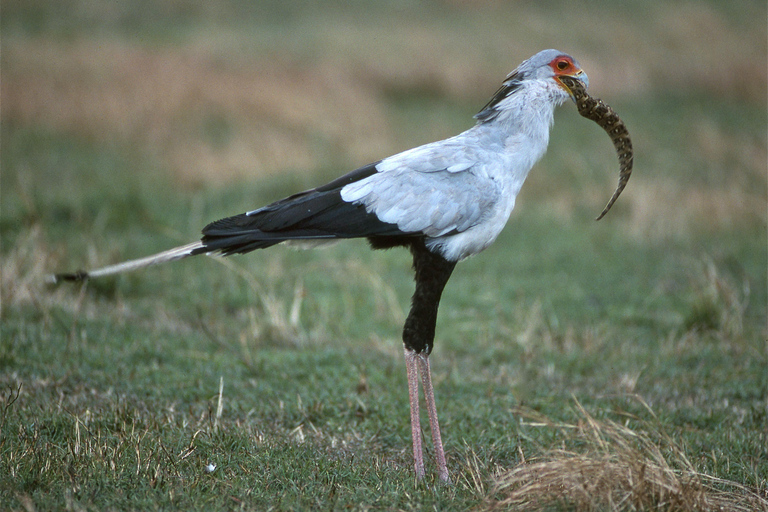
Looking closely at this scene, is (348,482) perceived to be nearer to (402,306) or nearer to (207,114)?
(402,306)

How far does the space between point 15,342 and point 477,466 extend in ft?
10.7

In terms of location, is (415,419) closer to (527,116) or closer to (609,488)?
(609,488)

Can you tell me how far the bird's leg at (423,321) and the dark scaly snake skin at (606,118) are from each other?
94 centimetres

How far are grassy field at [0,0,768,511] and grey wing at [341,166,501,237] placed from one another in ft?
3.59

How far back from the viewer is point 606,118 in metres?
4.16

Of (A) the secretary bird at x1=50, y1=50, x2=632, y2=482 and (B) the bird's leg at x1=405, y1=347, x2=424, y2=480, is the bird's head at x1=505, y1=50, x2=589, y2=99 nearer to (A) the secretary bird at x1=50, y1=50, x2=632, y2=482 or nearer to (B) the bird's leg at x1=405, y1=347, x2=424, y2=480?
(A) the secretary bird at x1=50, y1=50, x2=632, y2=482

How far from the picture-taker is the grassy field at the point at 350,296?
3.46 metres

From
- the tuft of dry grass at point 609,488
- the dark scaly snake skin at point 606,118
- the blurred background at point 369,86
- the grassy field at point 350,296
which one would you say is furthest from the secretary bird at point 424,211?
the blurred background at point 369,86

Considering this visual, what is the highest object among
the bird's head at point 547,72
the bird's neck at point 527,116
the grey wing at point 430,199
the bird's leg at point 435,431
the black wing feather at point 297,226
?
the bird's head at point 547,72

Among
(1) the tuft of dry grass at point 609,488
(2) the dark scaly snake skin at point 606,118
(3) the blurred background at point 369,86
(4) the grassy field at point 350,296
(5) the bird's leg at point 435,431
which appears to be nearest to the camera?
(1) the tuft of dry grass at point 609,488

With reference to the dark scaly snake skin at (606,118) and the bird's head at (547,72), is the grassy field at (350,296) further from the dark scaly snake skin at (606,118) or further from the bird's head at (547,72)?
the bird's head at (547,72)

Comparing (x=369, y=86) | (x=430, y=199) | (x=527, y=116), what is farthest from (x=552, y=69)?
(x=369, y=86)

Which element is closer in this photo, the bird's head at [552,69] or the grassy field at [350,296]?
the grassy field at [350,296]

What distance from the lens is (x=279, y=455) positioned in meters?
3.71
